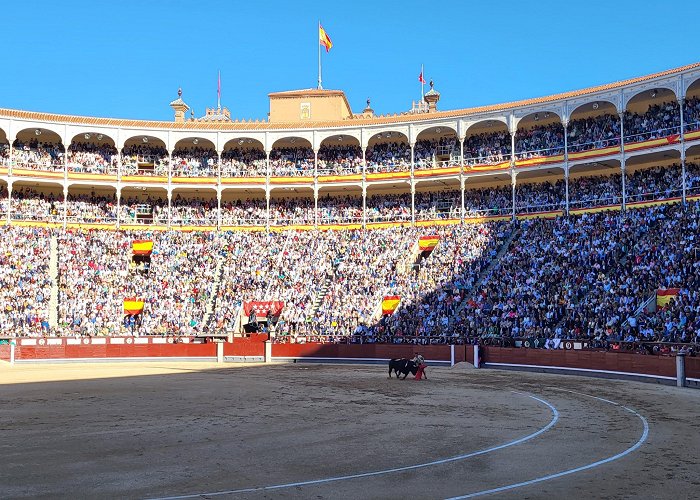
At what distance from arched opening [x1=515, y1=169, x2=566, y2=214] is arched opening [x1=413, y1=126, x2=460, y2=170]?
16.0 feet

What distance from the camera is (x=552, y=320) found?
3225 cm

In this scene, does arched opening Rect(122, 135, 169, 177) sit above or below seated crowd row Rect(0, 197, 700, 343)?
above

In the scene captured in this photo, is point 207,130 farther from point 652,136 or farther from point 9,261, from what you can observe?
point 652,136

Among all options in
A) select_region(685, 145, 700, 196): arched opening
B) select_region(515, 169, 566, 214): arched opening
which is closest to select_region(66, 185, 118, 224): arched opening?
select_region(515, 169, 566, 214): arched opening

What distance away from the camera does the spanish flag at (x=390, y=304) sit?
39.7 metres

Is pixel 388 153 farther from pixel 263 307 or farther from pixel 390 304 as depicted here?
pixel 263 307

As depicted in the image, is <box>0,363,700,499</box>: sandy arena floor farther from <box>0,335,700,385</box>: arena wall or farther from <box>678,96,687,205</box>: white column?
<box>678,96,687,205</box>: white column

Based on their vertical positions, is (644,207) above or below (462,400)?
above

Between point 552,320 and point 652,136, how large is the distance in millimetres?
15945

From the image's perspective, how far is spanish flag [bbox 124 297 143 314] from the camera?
42125mm

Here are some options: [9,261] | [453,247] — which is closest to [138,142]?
[9,261]

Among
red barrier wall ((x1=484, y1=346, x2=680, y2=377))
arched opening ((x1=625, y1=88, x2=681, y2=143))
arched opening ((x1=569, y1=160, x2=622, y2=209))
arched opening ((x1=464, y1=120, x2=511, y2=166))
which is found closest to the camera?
red barrier wall ((x1=484, y1=346, x2=680, y2=377))

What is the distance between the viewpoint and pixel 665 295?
29391 mm

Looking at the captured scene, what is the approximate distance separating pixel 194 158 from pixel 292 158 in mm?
7365
